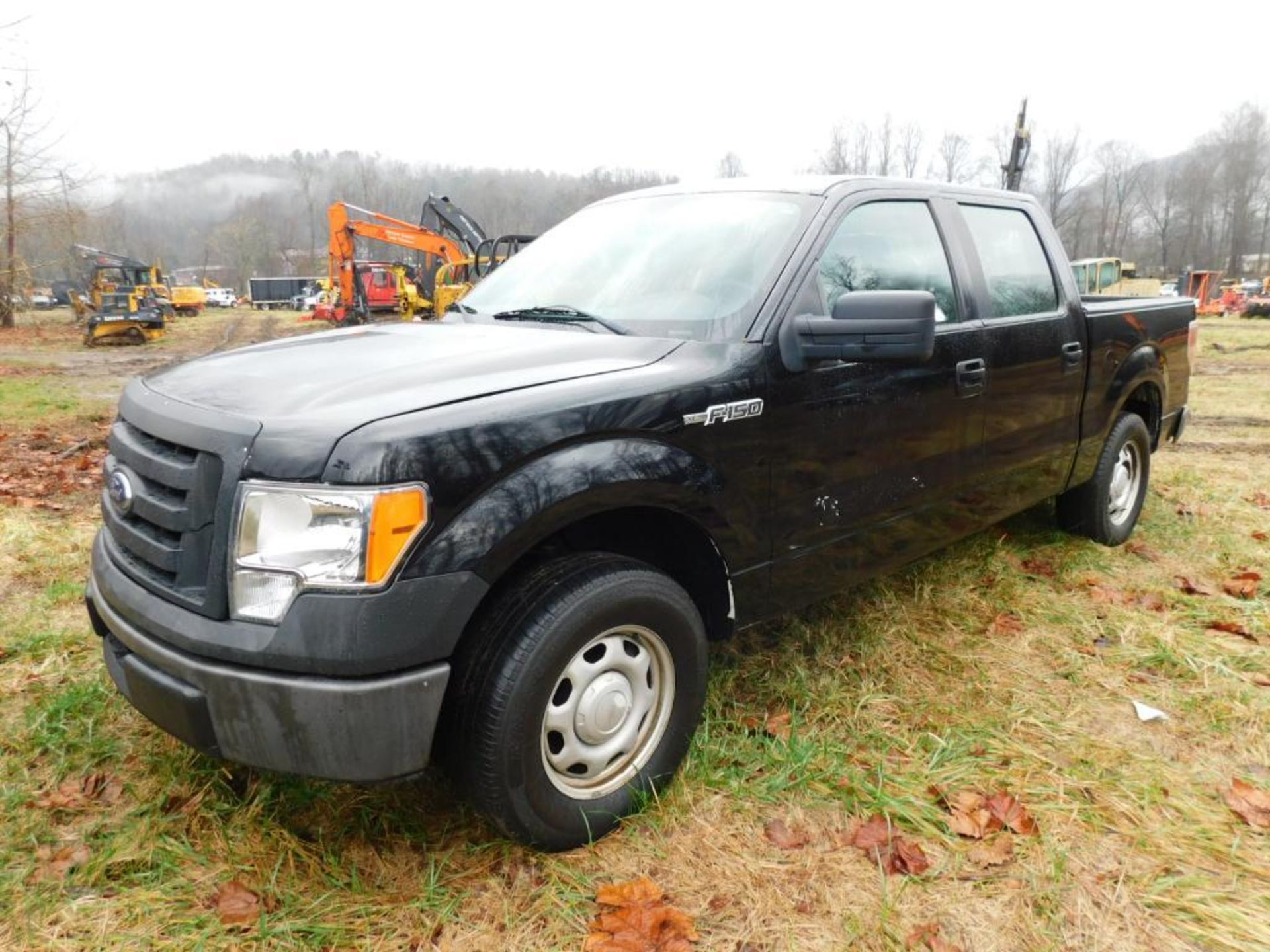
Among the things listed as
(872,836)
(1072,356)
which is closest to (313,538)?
(872,836)

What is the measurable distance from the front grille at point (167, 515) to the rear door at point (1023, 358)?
9.51 ft

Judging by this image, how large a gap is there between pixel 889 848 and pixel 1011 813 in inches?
17.1

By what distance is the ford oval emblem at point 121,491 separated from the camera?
227cm

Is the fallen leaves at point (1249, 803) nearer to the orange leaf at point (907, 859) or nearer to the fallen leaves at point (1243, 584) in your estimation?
the orange leaf at point (907, 859)

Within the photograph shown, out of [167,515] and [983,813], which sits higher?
[167,515]

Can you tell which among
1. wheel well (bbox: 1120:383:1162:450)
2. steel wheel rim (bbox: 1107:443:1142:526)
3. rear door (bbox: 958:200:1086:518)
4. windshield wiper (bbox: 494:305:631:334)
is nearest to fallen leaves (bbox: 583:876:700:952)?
windshield wiper (bbox: 494:305:631:334)

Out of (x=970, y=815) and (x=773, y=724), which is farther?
(x=773, y=724)

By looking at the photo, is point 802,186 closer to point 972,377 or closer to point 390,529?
point 972,377

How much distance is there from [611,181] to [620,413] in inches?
3926

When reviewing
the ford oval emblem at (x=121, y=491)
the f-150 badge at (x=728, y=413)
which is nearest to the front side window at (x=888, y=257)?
the f-150 badge at (x=728, y=413)

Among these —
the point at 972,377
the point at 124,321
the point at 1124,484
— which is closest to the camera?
the point at 972,377

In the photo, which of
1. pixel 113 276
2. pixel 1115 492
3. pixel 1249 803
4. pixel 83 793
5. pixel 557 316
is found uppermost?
pixel 113 276

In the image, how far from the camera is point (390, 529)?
1898 mm

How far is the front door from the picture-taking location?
2.77 meters
